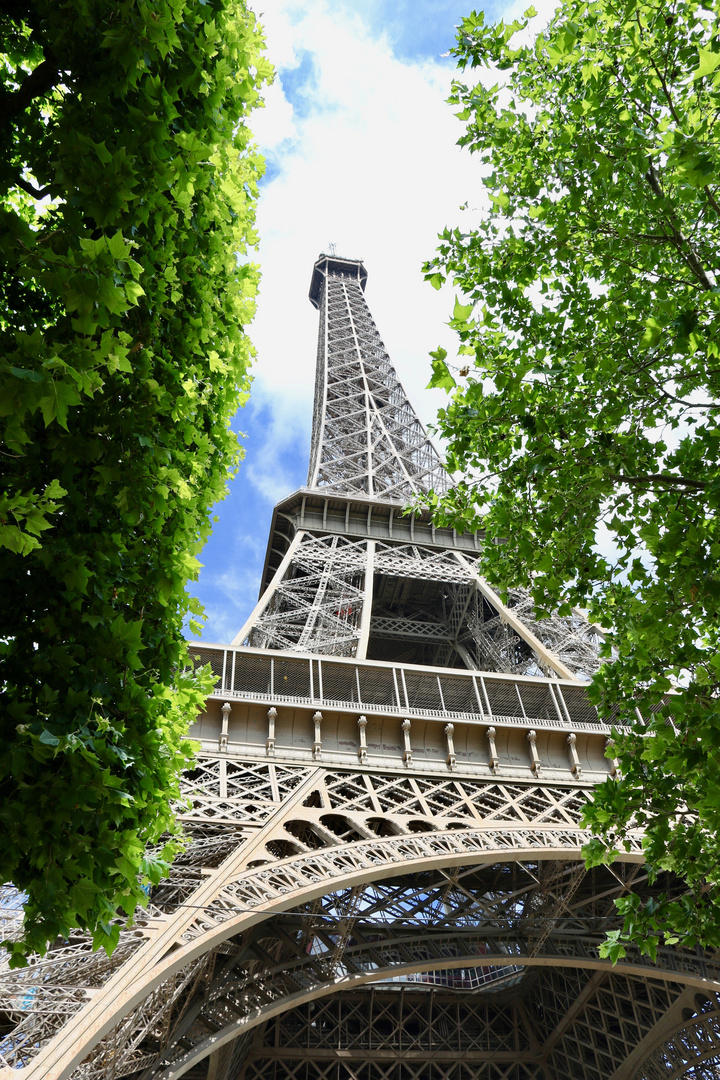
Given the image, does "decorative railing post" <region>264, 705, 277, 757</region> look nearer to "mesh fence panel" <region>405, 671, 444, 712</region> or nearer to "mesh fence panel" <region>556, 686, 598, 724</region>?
"mesh fence panel" <region>405, 671, 444, 712</region>

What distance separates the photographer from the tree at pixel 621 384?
618cm

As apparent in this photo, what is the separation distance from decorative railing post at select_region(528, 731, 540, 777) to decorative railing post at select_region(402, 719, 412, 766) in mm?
2565

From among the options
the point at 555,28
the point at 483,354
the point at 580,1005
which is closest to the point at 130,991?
the point at 483,354

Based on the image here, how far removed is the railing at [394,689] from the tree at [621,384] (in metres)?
8.40

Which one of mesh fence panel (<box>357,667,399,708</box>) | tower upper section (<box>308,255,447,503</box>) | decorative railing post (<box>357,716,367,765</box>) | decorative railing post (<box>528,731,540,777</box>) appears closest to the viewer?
decorative railing post (<box>357,716,367,765</box>)

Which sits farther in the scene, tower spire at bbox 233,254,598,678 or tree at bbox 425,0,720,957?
tower spire at bbox 233,254,598,678

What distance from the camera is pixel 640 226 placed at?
7.13 meters

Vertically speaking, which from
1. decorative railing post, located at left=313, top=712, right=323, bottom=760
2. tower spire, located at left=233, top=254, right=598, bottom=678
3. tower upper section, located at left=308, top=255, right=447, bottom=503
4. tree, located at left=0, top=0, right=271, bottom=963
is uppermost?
tower upper section, located at left=308, top=255, right=447, bottom=503

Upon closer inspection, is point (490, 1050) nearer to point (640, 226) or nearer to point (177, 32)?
point (640, 226)

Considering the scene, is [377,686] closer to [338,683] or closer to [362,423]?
[338,683]

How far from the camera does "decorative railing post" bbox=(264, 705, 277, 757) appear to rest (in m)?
14.9

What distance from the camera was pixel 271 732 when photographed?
1521 cm

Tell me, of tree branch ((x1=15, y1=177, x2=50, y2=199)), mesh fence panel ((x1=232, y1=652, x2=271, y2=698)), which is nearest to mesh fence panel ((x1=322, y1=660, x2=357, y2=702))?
mesh fence panel ((x1=232, y1=652, x2=271, y2=698))

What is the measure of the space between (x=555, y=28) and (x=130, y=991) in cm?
1164
